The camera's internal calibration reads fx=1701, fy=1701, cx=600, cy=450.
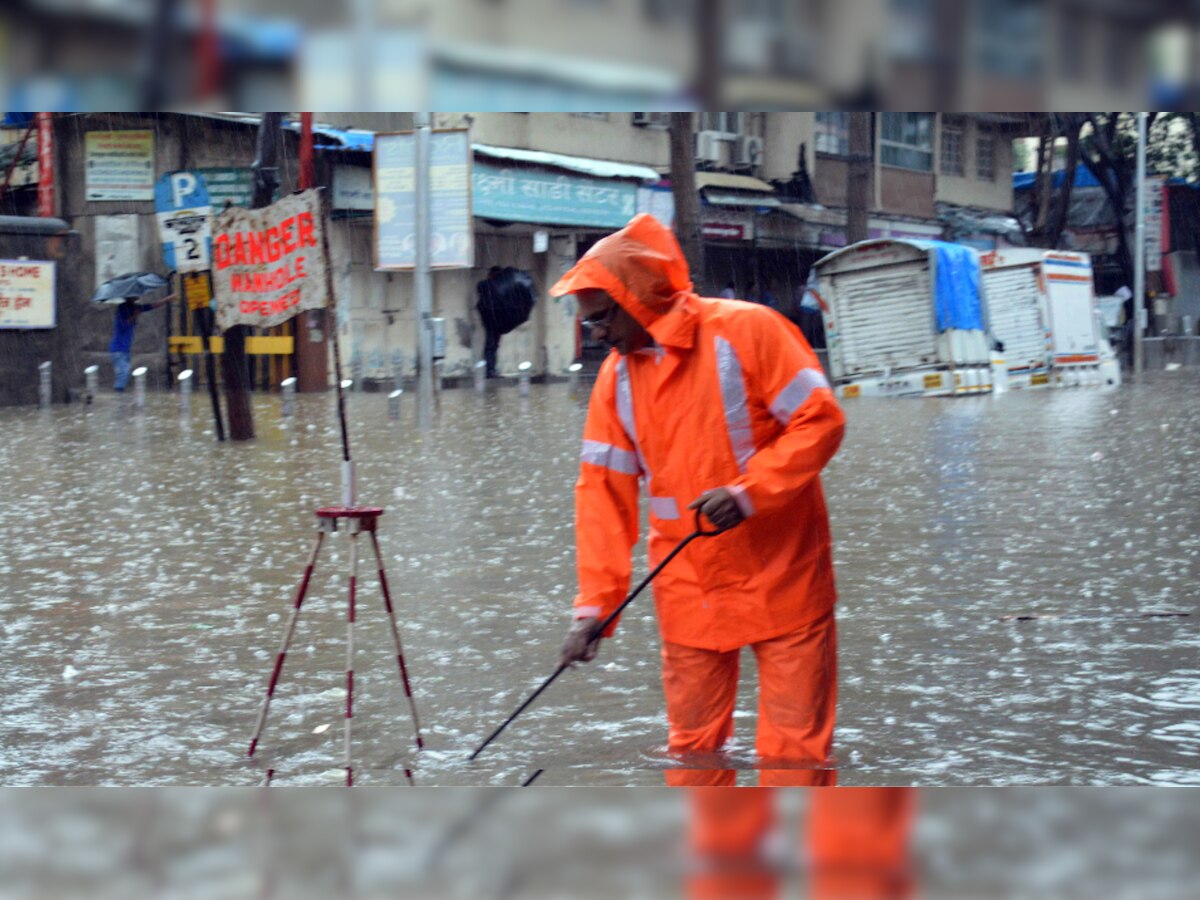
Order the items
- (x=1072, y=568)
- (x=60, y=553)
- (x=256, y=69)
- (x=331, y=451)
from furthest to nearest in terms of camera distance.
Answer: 1. (x=331, y=451)
2. (x=60, y=553)
3. (x=1072, y=568)
4. (x=256, y=69)

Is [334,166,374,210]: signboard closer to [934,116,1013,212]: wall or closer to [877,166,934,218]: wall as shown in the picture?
[877,166,934,218]: wall

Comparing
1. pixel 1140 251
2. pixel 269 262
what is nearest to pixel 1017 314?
pixel 1140 251

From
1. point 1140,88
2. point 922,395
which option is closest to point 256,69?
point 1140,88

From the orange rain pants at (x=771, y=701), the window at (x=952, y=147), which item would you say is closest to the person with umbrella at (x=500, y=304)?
the window at (x=952, y=147)

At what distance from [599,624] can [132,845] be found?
134cm

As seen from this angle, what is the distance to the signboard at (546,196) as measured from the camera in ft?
19.3

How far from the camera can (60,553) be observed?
30.3ft

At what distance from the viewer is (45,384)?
21.5 feet

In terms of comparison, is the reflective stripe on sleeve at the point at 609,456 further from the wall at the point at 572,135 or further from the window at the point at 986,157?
the window at the point at 986,157

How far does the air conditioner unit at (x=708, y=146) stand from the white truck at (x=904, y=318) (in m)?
0.48

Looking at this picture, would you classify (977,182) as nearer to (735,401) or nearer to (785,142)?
(785,142)

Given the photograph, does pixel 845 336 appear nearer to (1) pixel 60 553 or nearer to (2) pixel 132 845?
(2) pixel 132 845

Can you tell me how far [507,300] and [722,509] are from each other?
2.82 m

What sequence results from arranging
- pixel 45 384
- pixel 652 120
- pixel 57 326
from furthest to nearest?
1. pixel 45 384
2. pixel 57 326
3. pixel 652 120
